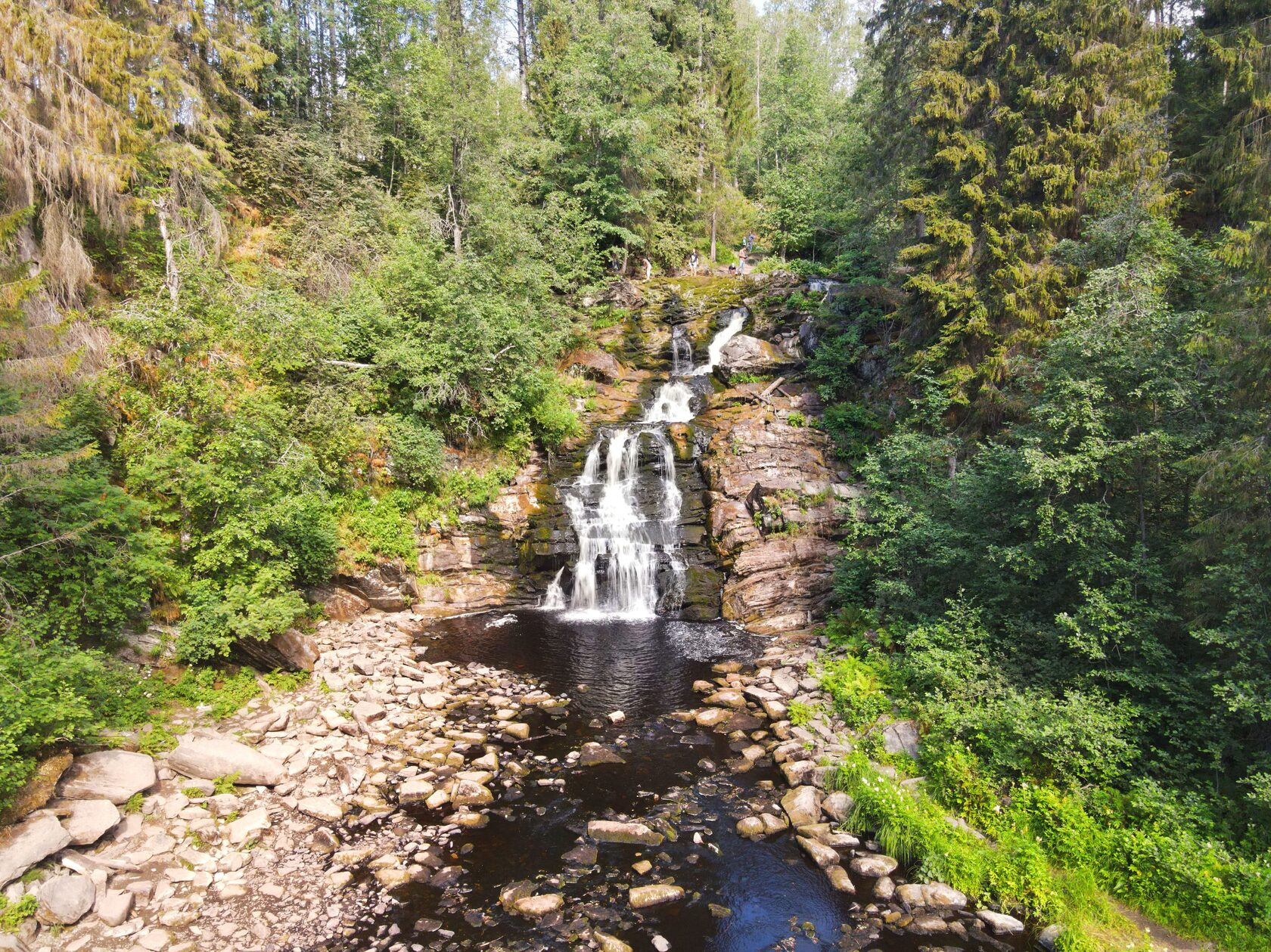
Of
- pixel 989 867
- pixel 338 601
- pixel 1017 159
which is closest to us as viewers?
pixel 989 867

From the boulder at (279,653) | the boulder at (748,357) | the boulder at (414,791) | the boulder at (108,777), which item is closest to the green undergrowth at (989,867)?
the boulder at (414,791)

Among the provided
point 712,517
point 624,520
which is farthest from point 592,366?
point 712,517

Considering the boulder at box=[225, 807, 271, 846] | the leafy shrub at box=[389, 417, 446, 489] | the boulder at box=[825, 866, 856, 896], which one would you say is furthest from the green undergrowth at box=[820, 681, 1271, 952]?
the leafy shrub at box=[389, 417, 446, 489]

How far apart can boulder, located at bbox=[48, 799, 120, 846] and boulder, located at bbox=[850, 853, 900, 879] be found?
9.26 m

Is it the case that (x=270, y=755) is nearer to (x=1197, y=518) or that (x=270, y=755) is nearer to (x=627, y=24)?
(x=1197, y=518)

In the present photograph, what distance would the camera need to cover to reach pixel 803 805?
30.0ft

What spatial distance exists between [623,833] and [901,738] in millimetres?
4757

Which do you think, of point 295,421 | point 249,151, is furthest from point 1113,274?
point 249,151

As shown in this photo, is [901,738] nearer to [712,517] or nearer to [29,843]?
[712,517]

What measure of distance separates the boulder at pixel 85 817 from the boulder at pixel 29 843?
150mm

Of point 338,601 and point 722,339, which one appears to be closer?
point 338,601

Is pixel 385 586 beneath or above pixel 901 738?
above

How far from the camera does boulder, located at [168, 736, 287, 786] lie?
887 cm

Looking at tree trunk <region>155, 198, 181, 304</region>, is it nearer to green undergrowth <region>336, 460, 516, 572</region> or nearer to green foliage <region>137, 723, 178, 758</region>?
green undergrowth <region>336, 460, 516, 572</region>
